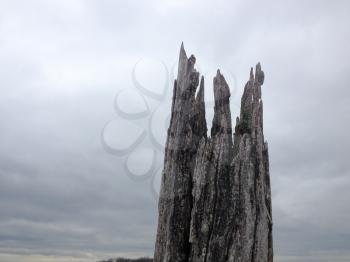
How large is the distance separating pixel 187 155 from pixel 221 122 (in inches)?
104

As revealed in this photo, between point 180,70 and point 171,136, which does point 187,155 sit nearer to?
point 171,136

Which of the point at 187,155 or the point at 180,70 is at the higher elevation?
the point at 180,70

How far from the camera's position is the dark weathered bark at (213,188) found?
25.2 m

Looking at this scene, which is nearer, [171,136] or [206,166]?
[206,166]

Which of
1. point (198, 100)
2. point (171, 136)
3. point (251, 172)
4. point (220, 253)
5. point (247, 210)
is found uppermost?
point (198, 100)

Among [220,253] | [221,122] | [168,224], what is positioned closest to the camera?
[220,253]

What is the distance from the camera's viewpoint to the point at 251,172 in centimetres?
2614

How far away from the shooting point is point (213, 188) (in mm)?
25891

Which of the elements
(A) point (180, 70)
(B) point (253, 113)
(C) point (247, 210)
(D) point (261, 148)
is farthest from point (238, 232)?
(A) point (180, 70)

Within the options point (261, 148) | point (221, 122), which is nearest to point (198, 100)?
point (221, 122)

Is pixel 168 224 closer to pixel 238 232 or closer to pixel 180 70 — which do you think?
pixel 238 232

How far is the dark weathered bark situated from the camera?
25219 mm

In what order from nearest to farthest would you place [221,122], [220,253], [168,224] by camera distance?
[220,253], [168,224], [221,122]

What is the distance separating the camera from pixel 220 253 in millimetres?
24812
